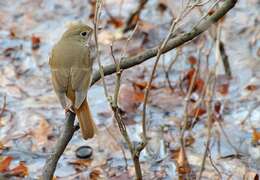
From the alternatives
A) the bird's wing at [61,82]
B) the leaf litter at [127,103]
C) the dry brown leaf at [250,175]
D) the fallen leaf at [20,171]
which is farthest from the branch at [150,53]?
the dry brown leaf at [250,175]

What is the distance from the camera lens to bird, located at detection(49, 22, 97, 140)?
3525 millimetres

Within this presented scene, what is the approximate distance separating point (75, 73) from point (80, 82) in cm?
10

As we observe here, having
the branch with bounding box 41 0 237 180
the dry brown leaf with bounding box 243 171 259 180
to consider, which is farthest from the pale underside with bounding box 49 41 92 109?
the dry brown leaf with bounding box 243 171 259 180

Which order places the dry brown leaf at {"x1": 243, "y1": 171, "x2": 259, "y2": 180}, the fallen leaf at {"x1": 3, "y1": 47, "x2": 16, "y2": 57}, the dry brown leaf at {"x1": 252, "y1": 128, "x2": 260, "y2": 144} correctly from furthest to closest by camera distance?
the fallen leaf at {"x1": 3, "y1": 47, "x2": 16, "y2": 57} < the dry brown leaf at {"x1": 252, "y1": 128, "x2": 260, "y2": 144} < the dry brown leaf at {"x1": 243, "y1": 171, "x2": 259, "y2": 180}

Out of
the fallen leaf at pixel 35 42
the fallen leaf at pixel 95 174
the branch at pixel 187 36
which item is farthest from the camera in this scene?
the fallen leaf at pixel 35 42

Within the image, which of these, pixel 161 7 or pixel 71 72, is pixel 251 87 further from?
pixel 71 72

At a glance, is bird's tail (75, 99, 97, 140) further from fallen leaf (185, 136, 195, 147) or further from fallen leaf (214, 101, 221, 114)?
fallen leaf (214, 101, 221, 114)

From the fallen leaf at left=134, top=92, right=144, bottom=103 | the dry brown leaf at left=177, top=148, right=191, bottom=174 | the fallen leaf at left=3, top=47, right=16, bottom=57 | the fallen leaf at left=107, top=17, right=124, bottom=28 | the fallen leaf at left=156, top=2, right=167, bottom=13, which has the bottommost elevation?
the dry brown leaf at left=177, top=148, right=191, bottom=174

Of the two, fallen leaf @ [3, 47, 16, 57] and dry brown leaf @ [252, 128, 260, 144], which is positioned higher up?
fallen leaf @ [3, 47, 16, 57]

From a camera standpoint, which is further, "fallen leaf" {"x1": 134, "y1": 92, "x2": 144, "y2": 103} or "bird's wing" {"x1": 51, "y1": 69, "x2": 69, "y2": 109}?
"fallen leaf" {"x1": 134, "y1": 92, "x2": 144, "y2": 103}

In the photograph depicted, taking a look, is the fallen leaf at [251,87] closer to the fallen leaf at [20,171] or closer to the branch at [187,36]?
the fallen leaf at [20,171]

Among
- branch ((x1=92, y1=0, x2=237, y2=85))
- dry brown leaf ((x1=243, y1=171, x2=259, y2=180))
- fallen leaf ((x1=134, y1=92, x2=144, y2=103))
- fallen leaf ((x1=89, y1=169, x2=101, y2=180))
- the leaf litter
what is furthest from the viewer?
fallen leaf ((x1=134, y1=92, x2=144, y2=103))

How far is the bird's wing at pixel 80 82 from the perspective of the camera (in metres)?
3.52

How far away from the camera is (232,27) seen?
5.97 meters
